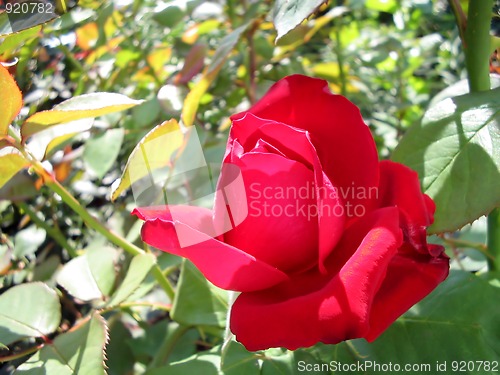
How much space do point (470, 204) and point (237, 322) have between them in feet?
0.65

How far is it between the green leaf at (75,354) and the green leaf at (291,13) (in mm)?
282

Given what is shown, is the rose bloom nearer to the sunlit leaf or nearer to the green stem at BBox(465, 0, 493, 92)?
the green stem at BBox(465, 0, 493, 92)

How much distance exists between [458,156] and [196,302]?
271mm

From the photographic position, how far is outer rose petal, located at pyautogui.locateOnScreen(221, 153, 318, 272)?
35 cm

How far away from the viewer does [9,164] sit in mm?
441

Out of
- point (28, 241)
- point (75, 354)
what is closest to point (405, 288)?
point (75, 354)

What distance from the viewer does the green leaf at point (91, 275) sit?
1.82 ft

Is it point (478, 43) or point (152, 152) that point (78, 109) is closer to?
point (152, 152)

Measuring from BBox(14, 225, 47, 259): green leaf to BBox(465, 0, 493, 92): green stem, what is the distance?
0.55 meters

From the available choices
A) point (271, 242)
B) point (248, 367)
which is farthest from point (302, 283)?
point (248, 367)

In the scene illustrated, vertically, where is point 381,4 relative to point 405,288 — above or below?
below

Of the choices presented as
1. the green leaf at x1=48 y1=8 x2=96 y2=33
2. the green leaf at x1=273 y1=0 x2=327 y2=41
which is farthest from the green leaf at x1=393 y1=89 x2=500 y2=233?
the green leaf at x1=48 y1=8 x2=96 y2=33

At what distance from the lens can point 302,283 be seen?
1.17ft

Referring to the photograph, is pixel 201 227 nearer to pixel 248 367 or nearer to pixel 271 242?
pixel 271 242
